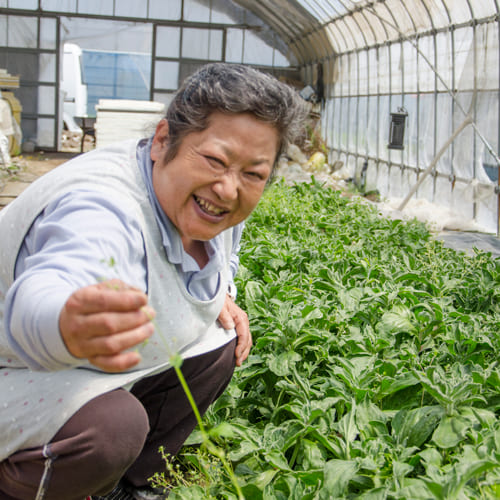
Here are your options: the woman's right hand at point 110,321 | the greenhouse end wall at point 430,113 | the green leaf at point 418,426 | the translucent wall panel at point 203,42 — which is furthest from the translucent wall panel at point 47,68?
the woman's right hand at point 110,321

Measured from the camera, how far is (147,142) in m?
1.95

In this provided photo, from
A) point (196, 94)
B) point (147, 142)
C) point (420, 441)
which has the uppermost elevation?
point (196, 94)

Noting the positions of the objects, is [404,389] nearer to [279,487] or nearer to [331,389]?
[331,389]

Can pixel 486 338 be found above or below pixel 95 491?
above

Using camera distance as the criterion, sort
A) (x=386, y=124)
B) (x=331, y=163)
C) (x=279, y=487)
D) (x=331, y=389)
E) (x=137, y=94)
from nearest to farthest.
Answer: (x=279, y=487) → (x=331, y=389) → (x=386, y=124) → (x=331, y=163) → (x=137, y=94)

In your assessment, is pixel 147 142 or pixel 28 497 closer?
pixel 28 497

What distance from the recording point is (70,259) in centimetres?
126

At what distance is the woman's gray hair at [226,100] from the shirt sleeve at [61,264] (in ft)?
0.99

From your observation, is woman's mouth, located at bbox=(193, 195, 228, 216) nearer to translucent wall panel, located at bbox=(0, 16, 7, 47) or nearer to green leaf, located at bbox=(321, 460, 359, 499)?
green leaf, located at bbox=(321, 460, 359, 499)

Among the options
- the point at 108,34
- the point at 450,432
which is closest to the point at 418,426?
the point at 450,432

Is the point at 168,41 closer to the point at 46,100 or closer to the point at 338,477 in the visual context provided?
the point at 46,100

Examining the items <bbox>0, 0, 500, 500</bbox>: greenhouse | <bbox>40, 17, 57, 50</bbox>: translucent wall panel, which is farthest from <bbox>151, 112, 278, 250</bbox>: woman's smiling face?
<bbox>40, 17, 57, 50</bbox>: translucent wall panel

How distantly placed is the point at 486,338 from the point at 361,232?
2.35 meters

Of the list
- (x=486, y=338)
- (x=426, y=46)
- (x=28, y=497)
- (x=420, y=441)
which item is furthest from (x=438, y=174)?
(x=28, y=497)
